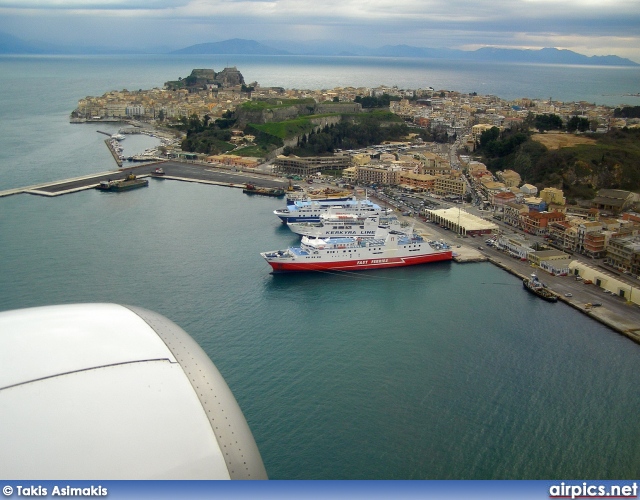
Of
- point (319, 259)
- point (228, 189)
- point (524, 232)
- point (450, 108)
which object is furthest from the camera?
point (450, 108)

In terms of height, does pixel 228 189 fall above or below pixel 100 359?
below

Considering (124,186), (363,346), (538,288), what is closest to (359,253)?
(538,288)

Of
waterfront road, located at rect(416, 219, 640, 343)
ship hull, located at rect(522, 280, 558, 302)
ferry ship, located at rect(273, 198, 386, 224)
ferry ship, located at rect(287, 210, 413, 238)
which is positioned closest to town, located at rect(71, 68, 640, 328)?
waterfront road, located at rect(416, 219, 640, 343)

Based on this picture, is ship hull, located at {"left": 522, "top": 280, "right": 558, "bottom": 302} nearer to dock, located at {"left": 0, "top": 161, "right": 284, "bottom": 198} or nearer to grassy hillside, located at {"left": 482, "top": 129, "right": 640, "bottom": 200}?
grassy hillside, located at {"left": 482, "top": 129, "right": 640, "bottom": 200}

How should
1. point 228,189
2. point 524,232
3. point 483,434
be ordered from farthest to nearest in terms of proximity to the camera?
1. point 228,189
2. point 524,232
3. point 483,434

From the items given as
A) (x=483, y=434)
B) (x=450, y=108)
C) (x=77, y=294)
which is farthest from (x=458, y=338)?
(x=450, y=108)

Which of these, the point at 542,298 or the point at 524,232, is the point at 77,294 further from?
the point at 524,232

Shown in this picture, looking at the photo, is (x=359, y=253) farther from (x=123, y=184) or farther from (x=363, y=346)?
(x=123, y=184)
